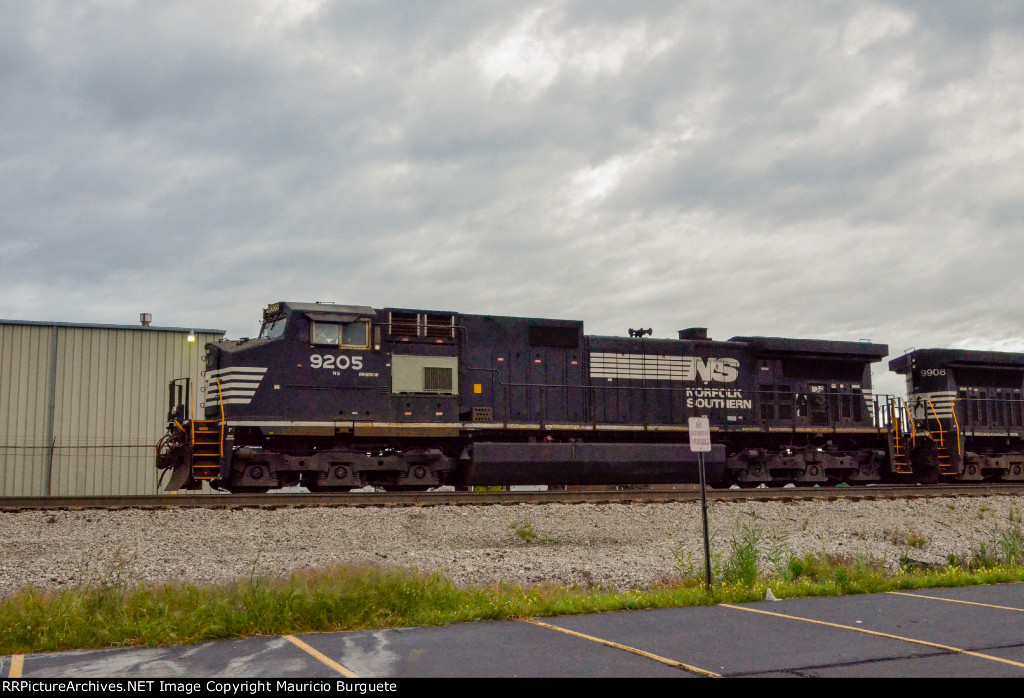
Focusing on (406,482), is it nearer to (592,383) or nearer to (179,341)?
(592,383)

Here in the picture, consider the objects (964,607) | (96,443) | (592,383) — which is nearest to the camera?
(964,607)

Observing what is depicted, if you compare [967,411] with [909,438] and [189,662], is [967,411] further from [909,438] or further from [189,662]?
[189,662]

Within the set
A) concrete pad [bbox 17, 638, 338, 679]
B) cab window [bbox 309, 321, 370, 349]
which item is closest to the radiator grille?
cab window [bbox 309, 321, 370, 349]

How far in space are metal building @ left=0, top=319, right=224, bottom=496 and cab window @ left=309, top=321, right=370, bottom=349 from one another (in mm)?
7157

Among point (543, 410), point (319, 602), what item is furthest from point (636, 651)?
point (543, 410)

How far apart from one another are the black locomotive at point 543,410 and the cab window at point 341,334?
0.09 feet

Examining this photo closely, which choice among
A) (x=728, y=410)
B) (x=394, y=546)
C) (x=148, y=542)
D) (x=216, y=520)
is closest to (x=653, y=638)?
(x=394, y=546)

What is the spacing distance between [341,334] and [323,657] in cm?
1061

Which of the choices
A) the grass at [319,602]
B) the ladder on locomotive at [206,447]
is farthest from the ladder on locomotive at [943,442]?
the ladder on locomotive at [206,447]

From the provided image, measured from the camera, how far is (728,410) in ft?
59.9

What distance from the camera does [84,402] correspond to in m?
20.5

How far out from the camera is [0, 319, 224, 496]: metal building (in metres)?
19.8

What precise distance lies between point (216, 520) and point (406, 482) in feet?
13.9

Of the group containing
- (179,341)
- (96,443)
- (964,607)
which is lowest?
(964,607)
